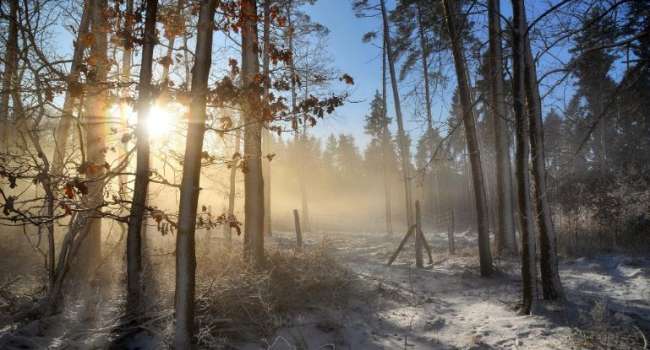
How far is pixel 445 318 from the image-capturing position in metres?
5.67

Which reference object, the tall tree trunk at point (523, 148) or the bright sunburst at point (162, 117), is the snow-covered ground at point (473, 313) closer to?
the tall tree trunk at point (523, 148)

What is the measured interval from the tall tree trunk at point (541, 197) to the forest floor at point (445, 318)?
1.14 feet

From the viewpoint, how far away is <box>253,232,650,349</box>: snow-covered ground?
14.4ft

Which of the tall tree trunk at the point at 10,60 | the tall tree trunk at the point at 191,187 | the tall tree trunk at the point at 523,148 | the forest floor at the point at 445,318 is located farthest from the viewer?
the tall tree trunk at the point at 523,148

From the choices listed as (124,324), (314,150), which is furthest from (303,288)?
(314,150)

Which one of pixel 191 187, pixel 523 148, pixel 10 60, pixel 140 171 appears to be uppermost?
pixel 10 60

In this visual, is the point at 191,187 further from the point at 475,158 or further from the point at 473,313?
the point at 475,158

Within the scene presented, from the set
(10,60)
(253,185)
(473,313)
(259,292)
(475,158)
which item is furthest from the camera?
(475,158)

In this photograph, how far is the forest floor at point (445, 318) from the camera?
4059 millimetres

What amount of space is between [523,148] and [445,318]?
116 inches

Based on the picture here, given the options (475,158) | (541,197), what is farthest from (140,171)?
(475,158)

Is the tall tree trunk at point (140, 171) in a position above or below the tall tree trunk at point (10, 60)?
below

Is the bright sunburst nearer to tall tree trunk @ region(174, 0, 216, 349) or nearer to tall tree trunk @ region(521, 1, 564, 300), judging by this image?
tall tree trunk @ region(174, 0, 216, 349)

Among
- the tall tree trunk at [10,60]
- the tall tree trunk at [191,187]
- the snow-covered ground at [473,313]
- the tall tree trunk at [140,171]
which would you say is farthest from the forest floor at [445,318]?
the tall tree trunk at [10,60]
